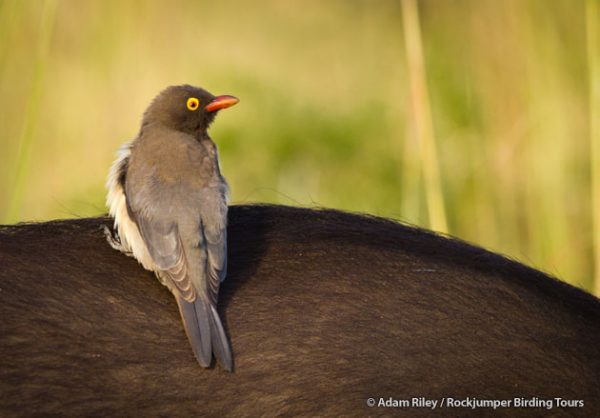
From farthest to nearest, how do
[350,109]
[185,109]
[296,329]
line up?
[350,109] → [185,109] → [296,329]

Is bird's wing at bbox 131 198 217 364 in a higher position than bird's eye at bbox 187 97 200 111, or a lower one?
lower

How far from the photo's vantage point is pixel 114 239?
3352mm

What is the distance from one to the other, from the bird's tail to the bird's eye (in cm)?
104

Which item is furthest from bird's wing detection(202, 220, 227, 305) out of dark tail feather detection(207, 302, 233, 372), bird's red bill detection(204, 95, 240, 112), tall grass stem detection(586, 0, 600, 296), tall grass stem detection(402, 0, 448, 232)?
tall grass stem detection(586, 0, 600, 296)

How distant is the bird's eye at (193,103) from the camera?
3.92m

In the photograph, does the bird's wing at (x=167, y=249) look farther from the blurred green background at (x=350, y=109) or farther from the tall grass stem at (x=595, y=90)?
the blurred green background at (x=350, y=109)

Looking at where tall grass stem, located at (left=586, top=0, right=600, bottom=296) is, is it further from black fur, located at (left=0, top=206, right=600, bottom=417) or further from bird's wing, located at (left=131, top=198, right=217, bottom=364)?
bird's wing, located at (left=131, top=198, right=217, bottom=364)

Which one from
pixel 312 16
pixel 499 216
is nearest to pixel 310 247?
pixel 499 216

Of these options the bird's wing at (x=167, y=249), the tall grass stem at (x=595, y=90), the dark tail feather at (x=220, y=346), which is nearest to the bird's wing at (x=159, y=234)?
the bird's wing at (x=167, y=249)

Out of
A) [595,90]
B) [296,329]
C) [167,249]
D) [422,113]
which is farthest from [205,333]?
[595,90]

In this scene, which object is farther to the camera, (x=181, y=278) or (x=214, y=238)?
(x=214, y=238)

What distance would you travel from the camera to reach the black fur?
2.86m

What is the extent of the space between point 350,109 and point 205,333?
18.3 ft

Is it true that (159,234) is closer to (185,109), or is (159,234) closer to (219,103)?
(185,109)
